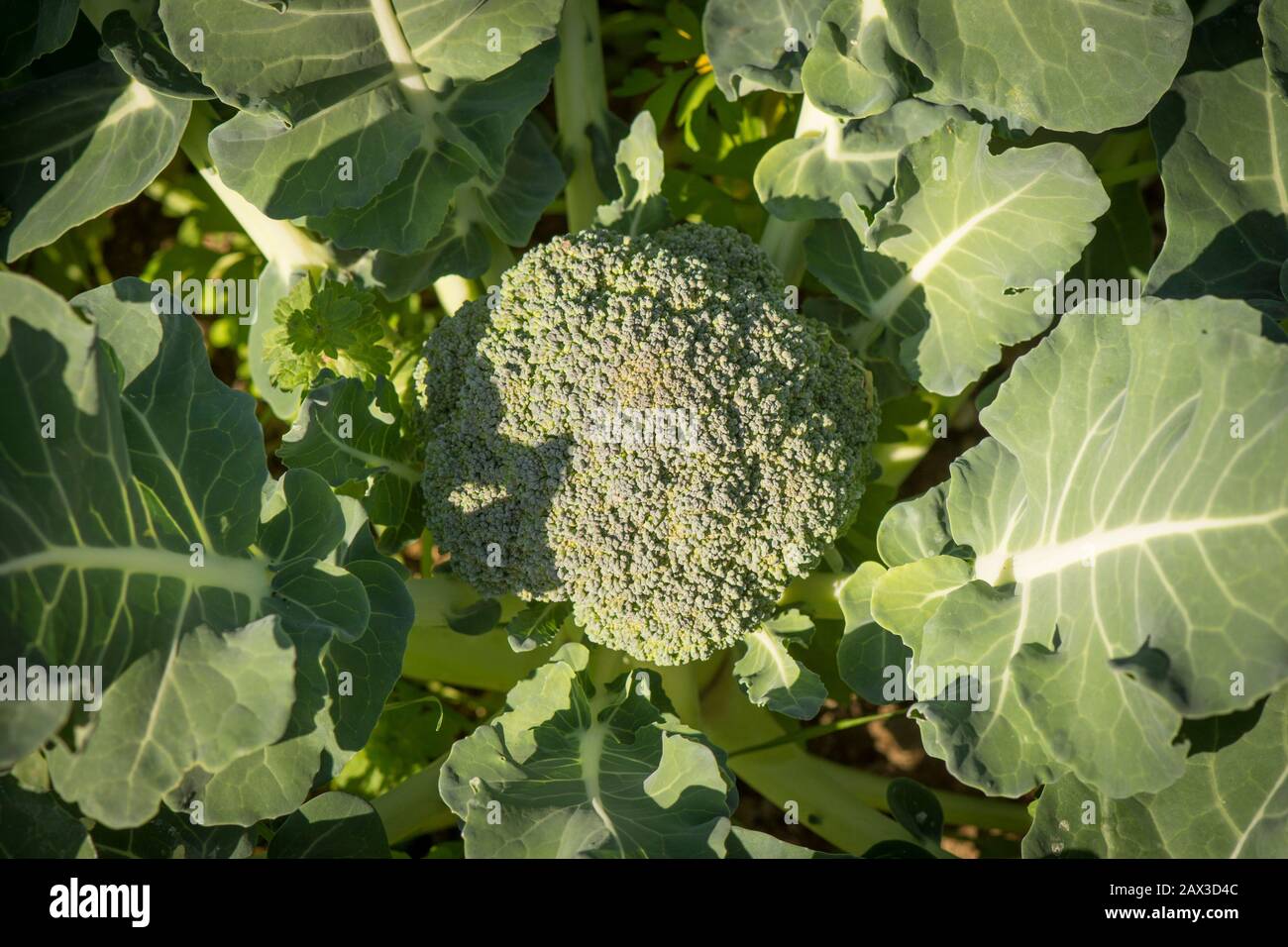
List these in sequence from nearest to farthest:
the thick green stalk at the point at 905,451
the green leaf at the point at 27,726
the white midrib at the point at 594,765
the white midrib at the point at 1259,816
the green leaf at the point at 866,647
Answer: the green leaf at the point at 27,726 < the white midrib at the point at 1259,816 < the white midrib at the point at 594,765 < the green leaf at the point at 866,647 < the thick green stalk at the point at 905,451

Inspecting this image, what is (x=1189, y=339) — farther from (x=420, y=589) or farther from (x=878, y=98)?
(x=420, y=589)

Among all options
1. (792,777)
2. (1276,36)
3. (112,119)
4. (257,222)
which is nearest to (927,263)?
(1276,36)

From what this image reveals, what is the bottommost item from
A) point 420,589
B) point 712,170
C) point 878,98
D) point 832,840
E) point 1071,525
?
point 832,840

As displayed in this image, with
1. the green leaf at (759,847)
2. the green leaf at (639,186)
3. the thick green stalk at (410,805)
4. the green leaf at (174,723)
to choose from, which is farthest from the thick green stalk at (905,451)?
the green leaf at (174,723)

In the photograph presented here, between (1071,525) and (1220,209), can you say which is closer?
(1071,525)

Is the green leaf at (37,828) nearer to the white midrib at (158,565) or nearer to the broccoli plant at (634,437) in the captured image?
the broccoli plant at (634,437)

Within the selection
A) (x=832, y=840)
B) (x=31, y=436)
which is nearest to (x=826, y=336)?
(x=832, y=840)
